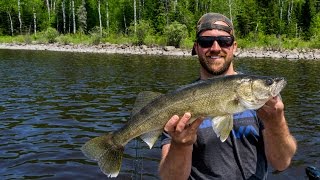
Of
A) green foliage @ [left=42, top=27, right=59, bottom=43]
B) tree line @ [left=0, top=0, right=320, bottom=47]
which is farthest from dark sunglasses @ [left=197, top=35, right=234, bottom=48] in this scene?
green foliage @ [left=42, top=27, right=59, bottom=43]

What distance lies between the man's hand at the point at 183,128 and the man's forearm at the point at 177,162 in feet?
0.46

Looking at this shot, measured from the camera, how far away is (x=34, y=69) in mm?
33844

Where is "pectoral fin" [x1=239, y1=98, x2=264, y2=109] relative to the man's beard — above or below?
below

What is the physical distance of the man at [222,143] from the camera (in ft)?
15.7

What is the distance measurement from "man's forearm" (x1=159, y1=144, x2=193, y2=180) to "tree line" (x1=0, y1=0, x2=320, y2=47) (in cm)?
6998

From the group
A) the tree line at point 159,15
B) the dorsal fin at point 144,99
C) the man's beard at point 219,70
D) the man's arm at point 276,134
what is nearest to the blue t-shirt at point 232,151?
the man's arm at point 276,134

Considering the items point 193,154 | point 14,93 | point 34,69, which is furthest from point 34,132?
point 34,69

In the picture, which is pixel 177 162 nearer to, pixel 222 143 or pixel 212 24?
pixel 222 143

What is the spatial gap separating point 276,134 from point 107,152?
79.4 inches

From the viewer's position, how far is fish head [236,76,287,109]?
14.1 feet

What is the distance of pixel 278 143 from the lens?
4824 mm

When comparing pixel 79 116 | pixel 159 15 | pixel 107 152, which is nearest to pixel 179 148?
pixel 107 152

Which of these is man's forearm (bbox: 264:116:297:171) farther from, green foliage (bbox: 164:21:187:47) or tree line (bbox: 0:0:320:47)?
tree line (bbox: 0:0:320:47)

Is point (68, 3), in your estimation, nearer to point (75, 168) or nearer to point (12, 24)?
point (12, 24)
